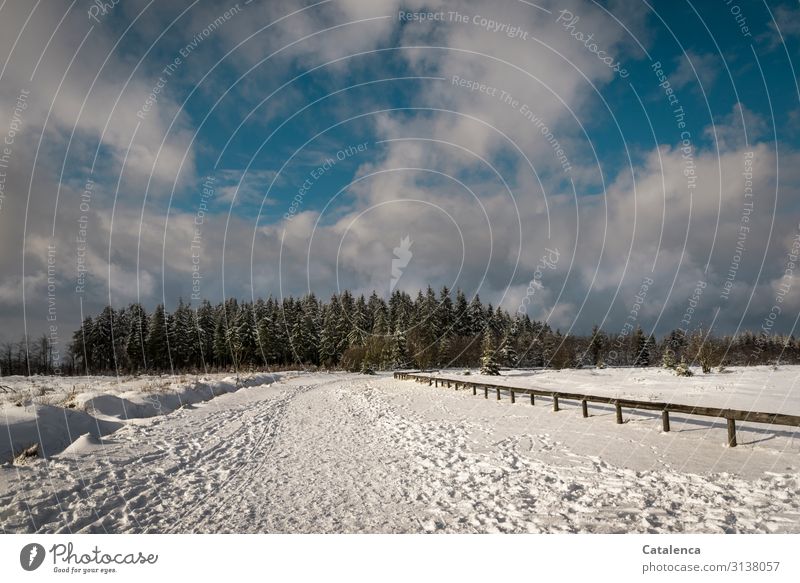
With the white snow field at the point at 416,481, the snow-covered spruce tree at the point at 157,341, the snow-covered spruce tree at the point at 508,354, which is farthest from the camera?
the snow-covered spruce tree at the point at 508,354

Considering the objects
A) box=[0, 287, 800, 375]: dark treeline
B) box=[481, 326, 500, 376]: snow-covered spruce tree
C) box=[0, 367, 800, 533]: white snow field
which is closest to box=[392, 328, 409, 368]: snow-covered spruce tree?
box=[0, 287, 800, 375]: dark treeline

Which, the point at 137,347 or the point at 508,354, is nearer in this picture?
the point at 137,347

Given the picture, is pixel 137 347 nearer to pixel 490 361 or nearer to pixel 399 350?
pixel 399 350

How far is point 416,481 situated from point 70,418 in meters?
10.1

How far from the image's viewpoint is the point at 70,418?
10477 millimetres

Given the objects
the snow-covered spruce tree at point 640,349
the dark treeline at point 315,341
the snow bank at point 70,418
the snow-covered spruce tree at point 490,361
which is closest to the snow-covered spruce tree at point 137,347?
the dark treeline at point 315,341

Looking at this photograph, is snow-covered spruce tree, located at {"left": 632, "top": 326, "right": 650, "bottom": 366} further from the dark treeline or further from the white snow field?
the white snow field

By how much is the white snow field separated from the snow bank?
1.54 feet

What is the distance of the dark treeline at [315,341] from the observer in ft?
227

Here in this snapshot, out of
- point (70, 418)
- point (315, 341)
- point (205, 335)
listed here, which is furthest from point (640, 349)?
point (70, 418)

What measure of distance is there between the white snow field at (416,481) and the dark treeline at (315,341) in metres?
46.2

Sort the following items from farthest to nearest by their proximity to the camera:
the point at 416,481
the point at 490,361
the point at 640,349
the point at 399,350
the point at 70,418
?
the point at 640,349 → the point at 399,350 → the point at 490,361 → the point at 70,418 → the point at 416,481

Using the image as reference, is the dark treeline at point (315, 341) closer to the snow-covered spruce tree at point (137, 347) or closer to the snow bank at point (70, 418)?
the snow-covered spruce tree at point (137, 347)
